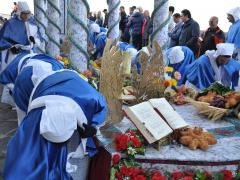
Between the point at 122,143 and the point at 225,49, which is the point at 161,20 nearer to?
the point at 225,49

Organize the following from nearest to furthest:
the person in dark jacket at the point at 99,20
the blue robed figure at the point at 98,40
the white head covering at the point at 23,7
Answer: the white head covering at the point at 23,7 < the blue robed figure at the point at 98,40 < the person in dark jacket at the point at 99,20

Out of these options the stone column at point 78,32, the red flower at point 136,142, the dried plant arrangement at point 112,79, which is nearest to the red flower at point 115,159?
the red flower at point 136,142

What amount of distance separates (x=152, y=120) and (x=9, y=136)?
2.46 metres

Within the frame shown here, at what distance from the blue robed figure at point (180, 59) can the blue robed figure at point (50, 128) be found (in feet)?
10.6

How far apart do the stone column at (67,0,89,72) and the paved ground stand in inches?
47.6

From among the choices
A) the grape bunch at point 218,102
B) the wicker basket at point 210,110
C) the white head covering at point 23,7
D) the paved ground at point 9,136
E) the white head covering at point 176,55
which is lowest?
the paved ground at point 9,136

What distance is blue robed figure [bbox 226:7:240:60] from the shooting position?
6605mm

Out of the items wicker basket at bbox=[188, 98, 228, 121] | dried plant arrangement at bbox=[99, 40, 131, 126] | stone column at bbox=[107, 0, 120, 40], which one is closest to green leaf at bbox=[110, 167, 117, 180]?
dried plant arrangement at bbox=[99, 40, 131, 126]

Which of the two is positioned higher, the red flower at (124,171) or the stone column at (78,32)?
the stone column at (78,32)

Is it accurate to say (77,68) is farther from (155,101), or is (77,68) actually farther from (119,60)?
(155,101)

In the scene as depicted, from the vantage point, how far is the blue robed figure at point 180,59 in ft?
17.8

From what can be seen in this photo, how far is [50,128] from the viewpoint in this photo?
211 cm

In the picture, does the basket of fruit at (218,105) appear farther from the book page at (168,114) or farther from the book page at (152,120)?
the book page at (152,120)

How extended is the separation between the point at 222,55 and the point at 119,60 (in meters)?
2.06
